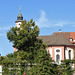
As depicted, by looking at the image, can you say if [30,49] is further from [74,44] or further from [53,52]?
[74,44]

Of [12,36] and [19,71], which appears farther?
[12,36]

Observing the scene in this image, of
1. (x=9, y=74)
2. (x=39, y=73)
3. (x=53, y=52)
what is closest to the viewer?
(x=39, y=73)

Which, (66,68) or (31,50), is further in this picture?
(31,50)

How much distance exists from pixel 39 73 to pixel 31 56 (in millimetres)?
5261

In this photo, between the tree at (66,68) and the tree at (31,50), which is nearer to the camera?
the tree at (31,50)

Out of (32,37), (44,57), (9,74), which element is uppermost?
(32,37)

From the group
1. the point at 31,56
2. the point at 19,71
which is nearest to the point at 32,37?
the point at 31,56

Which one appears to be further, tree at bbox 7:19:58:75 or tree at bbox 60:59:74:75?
tree at bbox 60:59:74:75

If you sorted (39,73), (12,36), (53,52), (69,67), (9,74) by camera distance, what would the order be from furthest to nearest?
(53,52), (12,36), (69,67), (9,74), (39,73)

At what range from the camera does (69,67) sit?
35812 millimetres

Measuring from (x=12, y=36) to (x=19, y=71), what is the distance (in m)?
10.2

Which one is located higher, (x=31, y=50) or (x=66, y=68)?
(x=31, y=50)

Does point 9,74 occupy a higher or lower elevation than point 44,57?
lower

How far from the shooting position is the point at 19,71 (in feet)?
111
